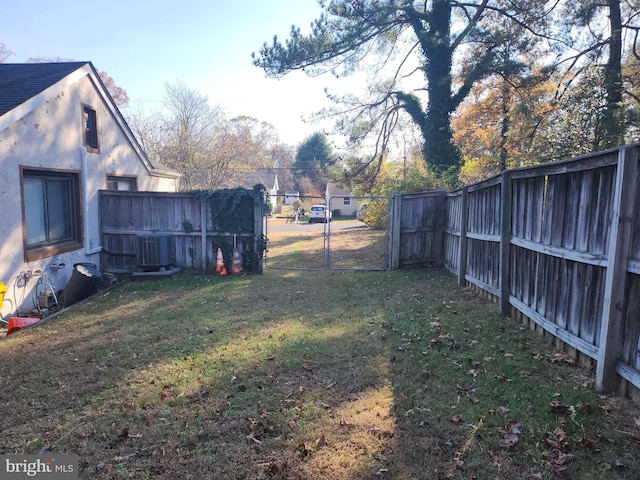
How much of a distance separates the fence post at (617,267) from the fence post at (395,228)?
721cm

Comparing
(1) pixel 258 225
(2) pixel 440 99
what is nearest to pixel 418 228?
(1) pixel 258 225

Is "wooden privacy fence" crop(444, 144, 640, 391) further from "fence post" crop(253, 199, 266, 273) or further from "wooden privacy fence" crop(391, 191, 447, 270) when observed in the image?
"fence post" crop(253, 199, 266, 273)

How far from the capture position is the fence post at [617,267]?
317cm

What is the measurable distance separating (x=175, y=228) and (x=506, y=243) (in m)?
7.96

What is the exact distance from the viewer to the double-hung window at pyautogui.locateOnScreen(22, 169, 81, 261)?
26.1ft

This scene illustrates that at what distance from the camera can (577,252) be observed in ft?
12.9

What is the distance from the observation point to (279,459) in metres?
2.90

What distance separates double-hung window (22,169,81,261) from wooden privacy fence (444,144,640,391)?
325 inches

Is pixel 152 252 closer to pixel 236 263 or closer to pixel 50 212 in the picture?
pixel 236 263

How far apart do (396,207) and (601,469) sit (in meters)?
8.32

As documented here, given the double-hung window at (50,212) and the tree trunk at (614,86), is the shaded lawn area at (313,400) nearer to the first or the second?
the double-hung window at (50,212)

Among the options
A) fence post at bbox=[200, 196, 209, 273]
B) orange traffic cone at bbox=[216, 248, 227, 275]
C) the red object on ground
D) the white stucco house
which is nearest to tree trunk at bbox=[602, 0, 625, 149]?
orange traffic cone at bbox=[216, 248, 227, 275]

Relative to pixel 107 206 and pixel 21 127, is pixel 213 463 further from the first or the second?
pixel 107 206

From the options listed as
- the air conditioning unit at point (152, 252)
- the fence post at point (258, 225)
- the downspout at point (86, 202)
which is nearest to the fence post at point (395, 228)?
the fence post at point (258, 225)
